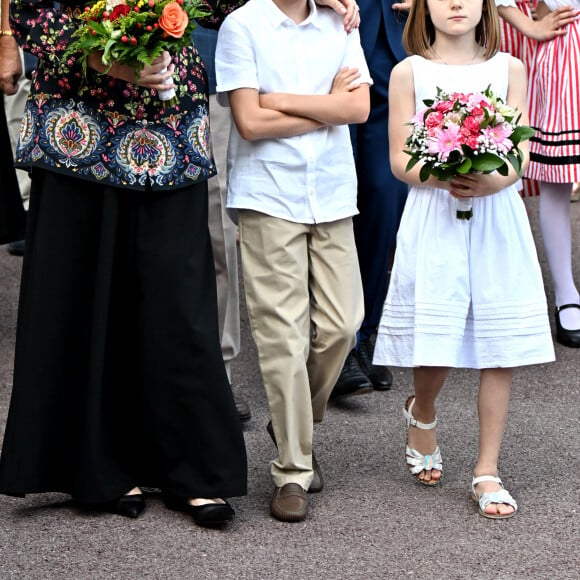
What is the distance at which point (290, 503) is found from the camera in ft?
13.8

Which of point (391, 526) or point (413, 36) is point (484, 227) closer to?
point (413, 36)

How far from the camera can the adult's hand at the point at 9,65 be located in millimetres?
4422

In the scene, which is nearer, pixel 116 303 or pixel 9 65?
pixel 116 303

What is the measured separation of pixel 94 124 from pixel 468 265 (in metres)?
1.32

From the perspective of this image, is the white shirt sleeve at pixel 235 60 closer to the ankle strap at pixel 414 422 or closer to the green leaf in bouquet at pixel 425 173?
the green leaf in bouquet at pixel 425 173

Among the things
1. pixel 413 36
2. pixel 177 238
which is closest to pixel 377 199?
pixel 413 36

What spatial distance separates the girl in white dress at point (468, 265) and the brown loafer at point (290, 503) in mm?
537

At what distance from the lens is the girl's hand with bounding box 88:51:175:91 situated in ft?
12.3

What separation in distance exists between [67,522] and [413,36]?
79.3 inches

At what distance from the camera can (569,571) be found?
3.84 m

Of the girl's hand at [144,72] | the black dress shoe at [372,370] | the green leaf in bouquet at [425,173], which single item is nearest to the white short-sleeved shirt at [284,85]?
the green leaf in bouquet at [425,173]

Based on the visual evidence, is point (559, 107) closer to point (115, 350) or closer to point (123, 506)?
point (115, 350)

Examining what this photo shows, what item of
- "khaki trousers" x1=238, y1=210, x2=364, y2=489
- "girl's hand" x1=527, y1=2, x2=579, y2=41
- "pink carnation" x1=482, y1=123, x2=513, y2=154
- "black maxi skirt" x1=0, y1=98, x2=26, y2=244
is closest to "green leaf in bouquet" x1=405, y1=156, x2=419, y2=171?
"pink carnation" x1=482, y1=123, x2=513, y2=154

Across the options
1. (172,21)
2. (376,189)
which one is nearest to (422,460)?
(376,189)
